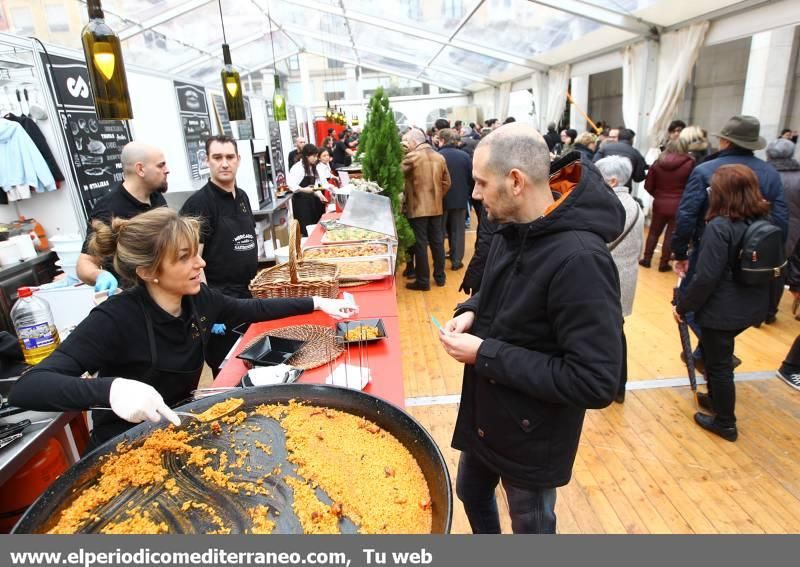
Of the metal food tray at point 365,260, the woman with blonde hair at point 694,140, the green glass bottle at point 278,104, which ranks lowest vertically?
the metal food tray at point 365,260

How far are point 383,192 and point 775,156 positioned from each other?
3.43 m

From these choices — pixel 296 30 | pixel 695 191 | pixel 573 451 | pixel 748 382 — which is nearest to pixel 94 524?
pixel 573 451

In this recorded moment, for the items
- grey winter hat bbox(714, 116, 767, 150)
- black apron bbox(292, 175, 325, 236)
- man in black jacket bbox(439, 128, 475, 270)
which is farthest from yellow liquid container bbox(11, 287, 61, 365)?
man in black jacket bbox(439, 128, 475, 270)

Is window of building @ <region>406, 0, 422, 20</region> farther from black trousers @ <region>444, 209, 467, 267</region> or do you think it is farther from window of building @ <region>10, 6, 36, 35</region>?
window of building @ <region>10, 6, 36, 35</region>

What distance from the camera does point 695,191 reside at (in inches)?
140

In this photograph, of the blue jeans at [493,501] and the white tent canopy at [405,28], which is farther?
the white tent canopy at [405,28]

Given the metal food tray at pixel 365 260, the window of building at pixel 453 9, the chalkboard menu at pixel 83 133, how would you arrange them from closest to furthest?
the metal food tray at pixel 365 260 → the chalkboard menu at pixel 83 133 → the window of building at pixel 453 9

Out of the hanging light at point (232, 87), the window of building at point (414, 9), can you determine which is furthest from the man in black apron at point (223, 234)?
the window of building at point (414, 9)

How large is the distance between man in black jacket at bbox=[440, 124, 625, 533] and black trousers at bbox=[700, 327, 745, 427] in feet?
5.38

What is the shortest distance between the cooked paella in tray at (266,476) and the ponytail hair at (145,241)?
471mm

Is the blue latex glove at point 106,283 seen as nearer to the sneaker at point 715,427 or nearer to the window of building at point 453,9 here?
the sneaker at point 715,427

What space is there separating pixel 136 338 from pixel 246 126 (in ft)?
21.3

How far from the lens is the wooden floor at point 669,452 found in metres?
2.12

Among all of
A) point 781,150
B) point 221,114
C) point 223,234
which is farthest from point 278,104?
point 781,150
